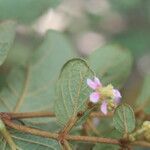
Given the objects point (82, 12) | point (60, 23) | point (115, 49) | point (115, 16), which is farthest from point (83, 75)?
point (115, 16)

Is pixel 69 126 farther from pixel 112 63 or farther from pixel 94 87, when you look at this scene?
pixel 112 63

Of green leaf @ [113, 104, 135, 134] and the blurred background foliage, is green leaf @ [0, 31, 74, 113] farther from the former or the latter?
green leaf @ [113, 104, 135, 134]

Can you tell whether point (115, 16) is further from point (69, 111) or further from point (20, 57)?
point (69, 111)

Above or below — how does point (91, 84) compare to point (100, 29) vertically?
below

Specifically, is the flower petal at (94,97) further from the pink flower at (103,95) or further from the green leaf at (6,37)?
the green leaf at (6,37)

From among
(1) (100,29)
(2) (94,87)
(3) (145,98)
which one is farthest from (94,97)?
(1) (100,29)

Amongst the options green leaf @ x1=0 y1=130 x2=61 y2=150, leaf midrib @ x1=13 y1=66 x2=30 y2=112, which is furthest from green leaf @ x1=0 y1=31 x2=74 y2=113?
green leaf @ x1=0 y1=130 x2=61 y2=150

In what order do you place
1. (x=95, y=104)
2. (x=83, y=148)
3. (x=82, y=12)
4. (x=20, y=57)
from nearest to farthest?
(x=95, y=104), (x=83, y=148), (x=20, y=57), (x=82, y=12)
